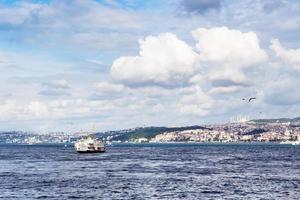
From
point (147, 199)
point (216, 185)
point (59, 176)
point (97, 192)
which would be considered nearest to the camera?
point (147, 199)

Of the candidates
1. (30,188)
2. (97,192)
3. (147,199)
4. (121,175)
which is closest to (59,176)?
(121,175)

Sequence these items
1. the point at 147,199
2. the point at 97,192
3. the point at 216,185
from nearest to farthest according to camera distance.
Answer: the point at 147,199 < the point at 97,192 < the point at 216,185

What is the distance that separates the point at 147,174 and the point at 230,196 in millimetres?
39383

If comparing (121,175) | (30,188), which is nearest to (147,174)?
(121,175)

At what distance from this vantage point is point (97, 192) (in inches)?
3268

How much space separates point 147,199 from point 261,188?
22.4 m

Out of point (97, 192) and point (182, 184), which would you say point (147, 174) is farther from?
point (97, 192)

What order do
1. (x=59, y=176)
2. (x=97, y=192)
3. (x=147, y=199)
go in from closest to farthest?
(x=147, y=199) → (x=97, y=192) → (x=59, y=176)

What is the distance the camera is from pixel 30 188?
88.1 m

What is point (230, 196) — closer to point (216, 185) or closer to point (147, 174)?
point (216, 185)

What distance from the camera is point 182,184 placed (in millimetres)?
94250

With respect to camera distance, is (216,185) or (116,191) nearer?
(116,191)

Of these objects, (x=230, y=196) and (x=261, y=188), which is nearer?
(x=230, y=196)

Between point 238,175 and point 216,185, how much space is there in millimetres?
21187
